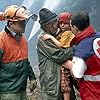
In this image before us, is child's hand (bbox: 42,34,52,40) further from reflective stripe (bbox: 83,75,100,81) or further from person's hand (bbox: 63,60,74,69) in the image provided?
reflective stripe (bbox: 83,75,100,81)

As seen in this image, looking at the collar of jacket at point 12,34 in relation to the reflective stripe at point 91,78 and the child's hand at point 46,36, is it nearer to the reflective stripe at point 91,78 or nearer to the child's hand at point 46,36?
the child's hand at point 46,36

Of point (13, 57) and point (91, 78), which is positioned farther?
point (13, 57)

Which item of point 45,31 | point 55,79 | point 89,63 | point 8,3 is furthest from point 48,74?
point 8,3

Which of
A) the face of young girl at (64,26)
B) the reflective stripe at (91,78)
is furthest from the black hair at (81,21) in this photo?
the face of young girl at (64,26)

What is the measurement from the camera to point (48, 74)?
4957 mm

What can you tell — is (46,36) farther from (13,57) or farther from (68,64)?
(13,57)

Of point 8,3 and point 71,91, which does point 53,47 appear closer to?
point 71,91

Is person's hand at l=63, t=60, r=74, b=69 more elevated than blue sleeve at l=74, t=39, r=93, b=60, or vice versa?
blue sleeve at l=74, t=39, r=93, b=60

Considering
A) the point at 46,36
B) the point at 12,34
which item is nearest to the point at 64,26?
the point at 46,36

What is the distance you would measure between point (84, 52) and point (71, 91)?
1.13 m

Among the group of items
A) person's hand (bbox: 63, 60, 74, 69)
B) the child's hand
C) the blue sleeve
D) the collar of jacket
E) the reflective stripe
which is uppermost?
the collar of jacket

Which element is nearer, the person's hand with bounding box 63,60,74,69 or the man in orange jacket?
the man in orange jacket

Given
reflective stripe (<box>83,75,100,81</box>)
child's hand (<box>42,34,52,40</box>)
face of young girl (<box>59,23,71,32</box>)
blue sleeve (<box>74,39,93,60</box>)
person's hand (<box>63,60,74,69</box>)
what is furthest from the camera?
face of young girl (<box>59,23,71,32</box>)

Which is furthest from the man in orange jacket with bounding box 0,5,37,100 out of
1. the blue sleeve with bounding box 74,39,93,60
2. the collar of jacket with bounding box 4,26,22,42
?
the blue sleeve with bounding box 74,39,93,60
